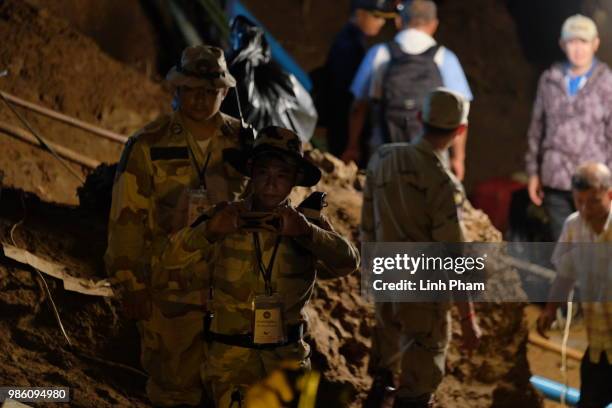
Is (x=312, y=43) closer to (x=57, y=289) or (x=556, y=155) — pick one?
(x=556, y=155)

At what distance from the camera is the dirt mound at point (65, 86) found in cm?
602

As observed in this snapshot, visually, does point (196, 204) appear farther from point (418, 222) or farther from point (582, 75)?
point (582, 75)

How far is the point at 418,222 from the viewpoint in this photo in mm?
4750

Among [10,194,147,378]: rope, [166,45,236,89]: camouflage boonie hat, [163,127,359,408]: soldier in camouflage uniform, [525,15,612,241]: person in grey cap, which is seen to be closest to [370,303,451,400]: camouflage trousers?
[163,127,359,408]: soldier in camouflage uniform

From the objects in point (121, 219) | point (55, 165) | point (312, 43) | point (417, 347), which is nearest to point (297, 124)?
point (55, 165)

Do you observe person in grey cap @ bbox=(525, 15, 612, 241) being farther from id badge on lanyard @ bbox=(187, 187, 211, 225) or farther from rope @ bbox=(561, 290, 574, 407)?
id badge on lanyard @ bbox=(187, 187, 211, 225)

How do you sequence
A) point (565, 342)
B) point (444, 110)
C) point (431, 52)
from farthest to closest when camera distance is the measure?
point (431, 52)
point (565, 342)
point (444, 110)

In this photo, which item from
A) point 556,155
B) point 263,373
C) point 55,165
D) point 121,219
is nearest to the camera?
point 263,373

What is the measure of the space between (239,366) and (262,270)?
1.15 ft

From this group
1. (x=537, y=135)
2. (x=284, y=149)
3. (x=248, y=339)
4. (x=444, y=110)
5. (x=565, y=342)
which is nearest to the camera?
(x=284, y=149)

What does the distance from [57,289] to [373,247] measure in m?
1.43

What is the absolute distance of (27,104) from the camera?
6.23 meters

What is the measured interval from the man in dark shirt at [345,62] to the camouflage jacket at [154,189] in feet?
9.84

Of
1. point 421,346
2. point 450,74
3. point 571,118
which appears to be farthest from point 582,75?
point 421,346
